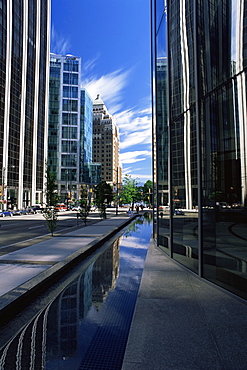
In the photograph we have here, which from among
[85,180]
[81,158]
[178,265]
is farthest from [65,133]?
[178,265]

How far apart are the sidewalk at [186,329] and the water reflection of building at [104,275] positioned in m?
1.02

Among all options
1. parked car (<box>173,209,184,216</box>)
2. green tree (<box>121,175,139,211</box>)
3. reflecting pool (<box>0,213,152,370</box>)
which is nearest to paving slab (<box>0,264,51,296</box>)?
reflecting pool (<box>0,213,152,370</box>)

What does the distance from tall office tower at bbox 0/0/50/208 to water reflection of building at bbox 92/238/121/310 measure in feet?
158

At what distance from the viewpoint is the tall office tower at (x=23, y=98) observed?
58.9 m

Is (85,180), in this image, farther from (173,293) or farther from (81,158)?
(173,293)

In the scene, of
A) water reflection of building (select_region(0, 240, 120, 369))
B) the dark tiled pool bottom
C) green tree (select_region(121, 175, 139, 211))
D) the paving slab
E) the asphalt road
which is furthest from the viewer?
green tree (select_region(121, 175, 139, 211))

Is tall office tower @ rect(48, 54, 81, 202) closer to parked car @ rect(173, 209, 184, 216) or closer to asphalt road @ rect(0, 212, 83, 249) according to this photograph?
asphalt road @ rect(0, 212, 83, 249)

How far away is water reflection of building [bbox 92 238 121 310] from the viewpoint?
6.74m

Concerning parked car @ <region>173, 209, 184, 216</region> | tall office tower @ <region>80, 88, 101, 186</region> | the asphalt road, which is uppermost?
tall office tower @ <region>80, 88, 101, 186</region>

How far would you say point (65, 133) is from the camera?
325 ft

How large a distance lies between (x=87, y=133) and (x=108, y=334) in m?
108

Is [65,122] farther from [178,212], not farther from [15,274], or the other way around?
[15,274]

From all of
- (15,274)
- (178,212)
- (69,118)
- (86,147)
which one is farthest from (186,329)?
(86,147)

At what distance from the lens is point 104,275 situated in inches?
344
